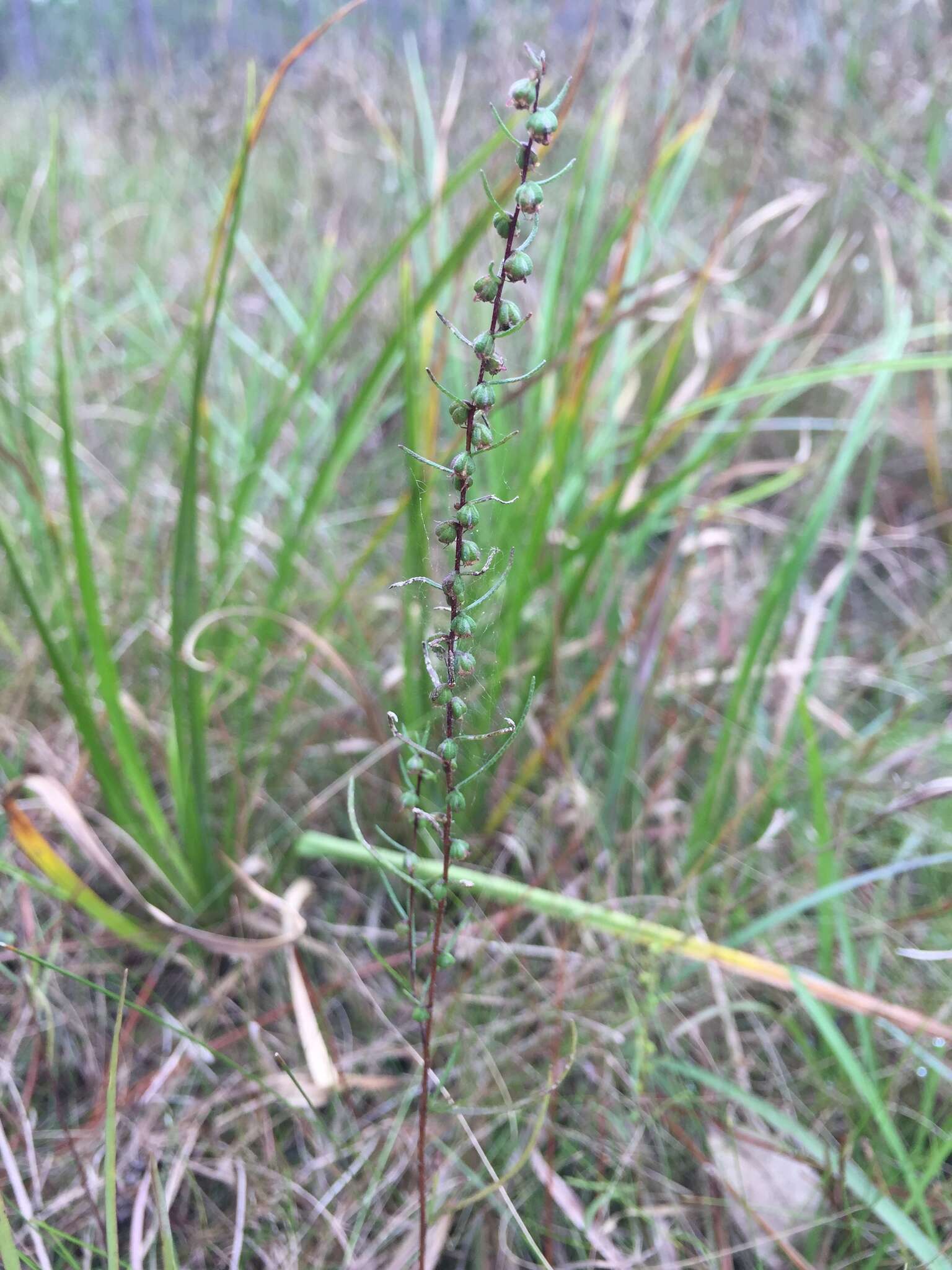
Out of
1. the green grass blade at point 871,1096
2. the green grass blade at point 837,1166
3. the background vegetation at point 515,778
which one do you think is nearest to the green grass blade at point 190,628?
the background vegetation at point 515,778

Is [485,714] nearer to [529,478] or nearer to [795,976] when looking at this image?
[795,976]

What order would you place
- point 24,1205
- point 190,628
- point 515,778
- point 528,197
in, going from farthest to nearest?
point 515,778
point 190,628
point 24,1205
point 528,197

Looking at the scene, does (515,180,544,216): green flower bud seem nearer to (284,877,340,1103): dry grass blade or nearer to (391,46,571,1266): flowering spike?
(391,46,571,1266): flowering spike

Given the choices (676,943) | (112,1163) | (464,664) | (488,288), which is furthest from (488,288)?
(676,943)

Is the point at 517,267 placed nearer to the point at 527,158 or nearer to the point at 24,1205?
the point at 527,158

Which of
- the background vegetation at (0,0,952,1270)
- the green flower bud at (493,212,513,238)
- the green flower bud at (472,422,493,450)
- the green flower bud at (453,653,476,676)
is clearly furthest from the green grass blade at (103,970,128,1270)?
the green flower bud at (493,212,513,238)

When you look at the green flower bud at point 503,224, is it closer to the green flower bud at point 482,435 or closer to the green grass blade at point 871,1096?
the green flower bud at point 482,435
